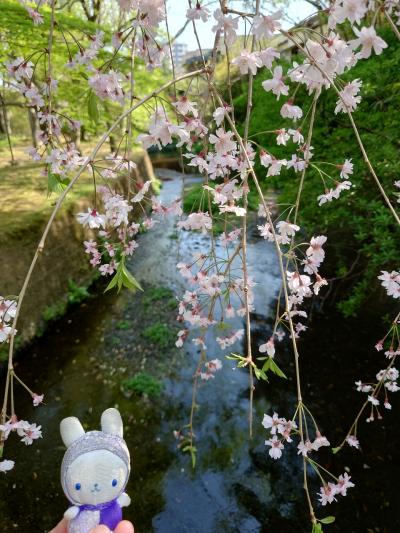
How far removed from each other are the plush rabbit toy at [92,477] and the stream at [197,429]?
1.09 m

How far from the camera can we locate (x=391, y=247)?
3.60m

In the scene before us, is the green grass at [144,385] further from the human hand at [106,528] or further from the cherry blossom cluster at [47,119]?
the cherry blossom cluster at [47,119]

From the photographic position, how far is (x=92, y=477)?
5.25ft

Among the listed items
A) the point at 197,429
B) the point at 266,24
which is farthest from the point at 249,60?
the point at 197,429

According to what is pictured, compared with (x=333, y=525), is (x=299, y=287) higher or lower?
higher

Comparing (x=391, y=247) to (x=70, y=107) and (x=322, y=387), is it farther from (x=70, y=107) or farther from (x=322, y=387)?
(x=70, y=107)

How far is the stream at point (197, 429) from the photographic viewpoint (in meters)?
3.10

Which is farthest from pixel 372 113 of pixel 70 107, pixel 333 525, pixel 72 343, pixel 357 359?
pixel 70 107

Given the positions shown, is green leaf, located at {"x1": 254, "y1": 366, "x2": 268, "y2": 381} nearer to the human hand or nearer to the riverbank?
the human hand

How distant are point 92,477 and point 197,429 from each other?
Result: 2384mm

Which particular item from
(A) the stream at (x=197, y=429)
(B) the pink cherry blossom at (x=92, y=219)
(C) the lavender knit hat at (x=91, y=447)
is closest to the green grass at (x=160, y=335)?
(A) the stream at (x=197, y=429)

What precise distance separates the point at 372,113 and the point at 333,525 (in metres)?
3.45

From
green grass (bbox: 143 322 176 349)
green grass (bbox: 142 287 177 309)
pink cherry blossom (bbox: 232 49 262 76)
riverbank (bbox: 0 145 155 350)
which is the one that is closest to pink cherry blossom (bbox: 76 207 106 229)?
pink cherry blossom (bbox: 232 49 262 76)

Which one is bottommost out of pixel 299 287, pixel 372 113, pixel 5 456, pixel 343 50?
pixel 5 456
